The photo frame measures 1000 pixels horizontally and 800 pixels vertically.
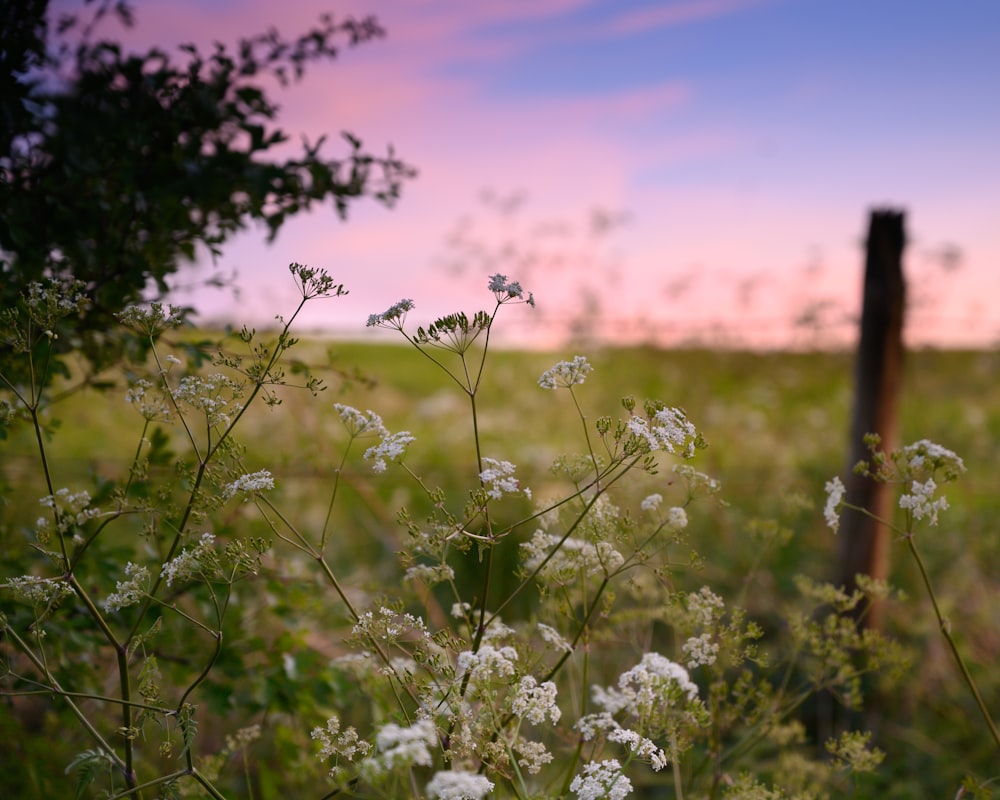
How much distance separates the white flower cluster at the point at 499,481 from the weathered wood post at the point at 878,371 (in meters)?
3.21

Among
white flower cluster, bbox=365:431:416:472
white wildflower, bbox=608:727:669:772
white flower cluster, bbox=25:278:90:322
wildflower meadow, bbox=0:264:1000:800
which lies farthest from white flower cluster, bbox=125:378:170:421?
white wildflower, bbox=608:727:669:772

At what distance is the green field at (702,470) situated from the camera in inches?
97.3

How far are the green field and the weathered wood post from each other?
0.35 metres

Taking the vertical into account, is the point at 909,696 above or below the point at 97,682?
below

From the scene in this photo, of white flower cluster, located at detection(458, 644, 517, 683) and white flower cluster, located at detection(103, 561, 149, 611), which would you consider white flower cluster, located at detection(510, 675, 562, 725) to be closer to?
white flower cluster, located at detection(458, 644, 517, 683)

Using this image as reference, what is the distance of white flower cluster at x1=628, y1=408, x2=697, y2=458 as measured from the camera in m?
1.29

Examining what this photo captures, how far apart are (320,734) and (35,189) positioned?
149 centimetres

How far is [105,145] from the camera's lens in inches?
82.1

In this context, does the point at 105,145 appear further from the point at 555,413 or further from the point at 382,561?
the point at 555,413

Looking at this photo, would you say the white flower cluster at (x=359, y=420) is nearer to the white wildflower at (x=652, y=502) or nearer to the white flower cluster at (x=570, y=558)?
the white flower cluster at (x=570, y=558)

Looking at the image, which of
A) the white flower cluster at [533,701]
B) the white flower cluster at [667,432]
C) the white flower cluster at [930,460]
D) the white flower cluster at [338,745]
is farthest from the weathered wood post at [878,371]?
the white flower cluster at [338,745]

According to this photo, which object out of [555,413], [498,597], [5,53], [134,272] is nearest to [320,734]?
[134,272]

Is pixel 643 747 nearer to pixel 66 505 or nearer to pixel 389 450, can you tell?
pixel 389 450

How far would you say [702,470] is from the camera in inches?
225
